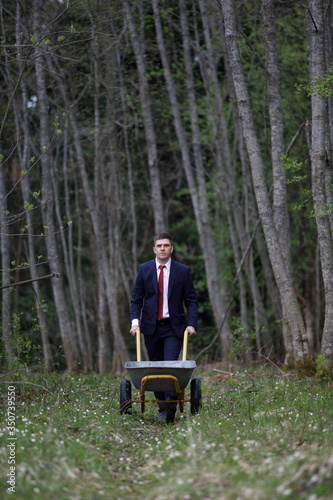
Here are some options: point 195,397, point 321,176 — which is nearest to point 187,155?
point 321,176

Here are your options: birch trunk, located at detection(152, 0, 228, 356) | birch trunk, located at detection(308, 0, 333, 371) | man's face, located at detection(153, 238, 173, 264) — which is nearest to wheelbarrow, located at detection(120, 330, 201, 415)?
man's face, located at detection(153, 238, 173, 264)

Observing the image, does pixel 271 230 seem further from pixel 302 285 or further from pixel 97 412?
pixel 302 285

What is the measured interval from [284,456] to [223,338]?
10.2 metres

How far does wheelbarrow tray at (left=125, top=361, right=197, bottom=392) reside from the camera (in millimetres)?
5500

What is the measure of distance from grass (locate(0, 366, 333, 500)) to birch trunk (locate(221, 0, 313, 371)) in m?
1.29

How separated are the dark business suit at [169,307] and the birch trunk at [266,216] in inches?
81.9

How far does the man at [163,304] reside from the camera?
6332 mm

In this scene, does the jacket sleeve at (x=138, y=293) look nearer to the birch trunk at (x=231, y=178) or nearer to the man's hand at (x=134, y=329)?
the man's hand at (x=134, y=329)

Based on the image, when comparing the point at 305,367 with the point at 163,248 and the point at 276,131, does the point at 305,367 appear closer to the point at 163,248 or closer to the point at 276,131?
the point at 163,248

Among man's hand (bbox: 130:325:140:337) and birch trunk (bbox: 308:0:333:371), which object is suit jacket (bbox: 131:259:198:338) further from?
birch trunk (bbox: 308:0:333:371)

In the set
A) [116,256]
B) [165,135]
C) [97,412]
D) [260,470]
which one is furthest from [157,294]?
[165,135]

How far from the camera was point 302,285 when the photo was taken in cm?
1811

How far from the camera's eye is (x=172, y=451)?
14.0 feet

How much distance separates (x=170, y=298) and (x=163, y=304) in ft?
0.33
